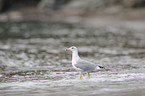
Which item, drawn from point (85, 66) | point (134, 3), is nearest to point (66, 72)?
point (85, 66)

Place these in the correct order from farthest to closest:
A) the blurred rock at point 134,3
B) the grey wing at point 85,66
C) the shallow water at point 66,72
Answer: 1. the blurred rock at point 134,3
2. the grey wing at point 85,66
3. the shallow water at point 66,72

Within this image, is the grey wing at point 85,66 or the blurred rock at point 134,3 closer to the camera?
the grey wing at point 85,66

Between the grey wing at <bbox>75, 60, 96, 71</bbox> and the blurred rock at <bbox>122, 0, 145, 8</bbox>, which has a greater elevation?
the blurred rock at <bbox>122, 0, 145, 8</bbox>

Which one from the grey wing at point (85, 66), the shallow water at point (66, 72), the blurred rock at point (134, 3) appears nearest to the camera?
the shallow water at point (66, 72)

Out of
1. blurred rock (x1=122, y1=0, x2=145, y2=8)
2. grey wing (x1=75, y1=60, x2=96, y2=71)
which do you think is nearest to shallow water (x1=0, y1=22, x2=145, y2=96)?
grey wing (x1=75, y1=60, x2=96, y2=71)

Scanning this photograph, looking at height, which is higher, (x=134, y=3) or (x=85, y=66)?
(x=134, y=3)

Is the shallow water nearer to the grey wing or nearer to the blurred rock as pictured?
the grey wing

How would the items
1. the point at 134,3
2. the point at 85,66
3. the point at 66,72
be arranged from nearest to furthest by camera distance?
the point at 85,66, the point at 66,72, the point at 134,3

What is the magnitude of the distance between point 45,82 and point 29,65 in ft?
12.6

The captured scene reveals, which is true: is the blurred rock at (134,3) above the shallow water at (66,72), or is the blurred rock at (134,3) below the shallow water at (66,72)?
above

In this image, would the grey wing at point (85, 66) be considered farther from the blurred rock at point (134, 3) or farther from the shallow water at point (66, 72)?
the blurred rock at point (134, 3)

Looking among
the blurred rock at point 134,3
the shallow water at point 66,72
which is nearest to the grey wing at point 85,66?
the shallow water at point 66,72

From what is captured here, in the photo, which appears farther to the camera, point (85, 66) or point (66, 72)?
point (66, 72)

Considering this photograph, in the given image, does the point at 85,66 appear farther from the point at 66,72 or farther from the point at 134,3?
the point at 134,3
